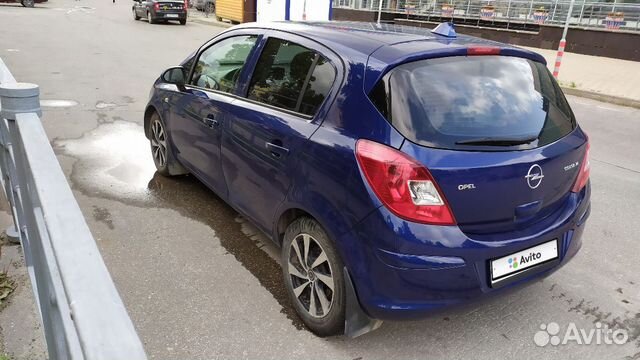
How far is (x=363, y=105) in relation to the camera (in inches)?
98.9

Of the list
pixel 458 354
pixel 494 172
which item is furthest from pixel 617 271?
pixel 494 172

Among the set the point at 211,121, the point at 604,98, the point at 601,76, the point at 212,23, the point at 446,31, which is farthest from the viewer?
the point at 212,23

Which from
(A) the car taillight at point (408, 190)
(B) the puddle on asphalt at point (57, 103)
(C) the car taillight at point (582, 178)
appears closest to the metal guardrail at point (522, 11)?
(B) the puddle on asphalt at point (57, 103)

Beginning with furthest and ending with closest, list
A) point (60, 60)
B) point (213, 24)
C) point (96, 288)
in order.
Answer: point (213, 24) < point (60, 60) < point (96, 288)

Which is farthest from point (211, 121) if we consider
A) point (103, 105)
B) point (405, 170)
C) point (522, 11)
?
point (522, 11)

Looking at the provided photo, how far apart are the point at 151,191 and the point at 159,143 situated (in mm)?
519

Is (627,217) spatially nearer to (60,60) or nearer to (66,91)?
(66,91)

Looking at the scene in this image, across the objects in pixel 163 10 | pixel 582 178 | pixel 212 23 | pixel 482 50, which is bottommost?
pixel 212 23

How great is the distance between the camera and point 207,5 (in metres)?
32.8

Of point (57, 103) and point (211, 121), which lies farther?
point (57, 103)

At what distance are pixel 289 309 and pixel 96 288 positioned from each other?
214cm

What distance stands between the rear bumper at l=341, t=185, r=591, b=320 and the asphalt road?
0.14m

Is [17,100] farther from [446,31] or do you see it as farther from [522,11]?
[522,11]
